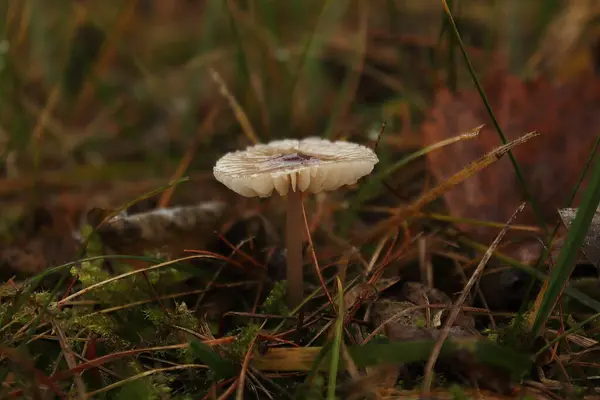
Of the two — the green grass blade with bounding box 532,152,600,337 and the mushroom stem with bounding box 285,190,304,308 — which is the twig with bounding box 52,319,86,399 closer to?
the mushroom stem with bounding box 285,190,304,308

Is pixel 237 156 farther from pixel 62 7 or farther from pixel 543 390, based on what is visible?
pixel 62 7

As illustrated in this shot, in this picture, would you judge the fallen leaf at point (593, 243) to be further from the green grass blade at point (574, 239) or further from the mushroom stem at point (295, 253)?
the mushroom stem at point (295, 253)

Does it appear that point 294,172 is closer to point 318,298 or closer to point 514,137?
point 318,298

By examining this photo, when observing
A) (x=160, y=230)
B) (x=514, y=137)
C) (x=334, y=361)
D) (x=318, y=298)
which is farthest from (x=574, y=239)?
(x=160, y=230)

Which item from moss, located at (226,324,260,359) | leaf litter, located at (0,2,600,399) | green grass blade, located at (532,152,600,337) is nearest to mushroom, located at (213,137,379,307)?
leaf litter, located at (0,2,600,399)

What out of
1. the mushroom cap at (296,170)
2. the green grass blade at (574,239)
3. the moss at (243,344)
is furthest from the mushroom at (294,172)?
the green grass blade at (574,239)

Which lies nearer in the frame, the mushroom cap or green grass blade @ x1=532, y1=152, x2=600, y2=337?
green grass blade @ x1=532, y1=152, x2=600, y2=337
